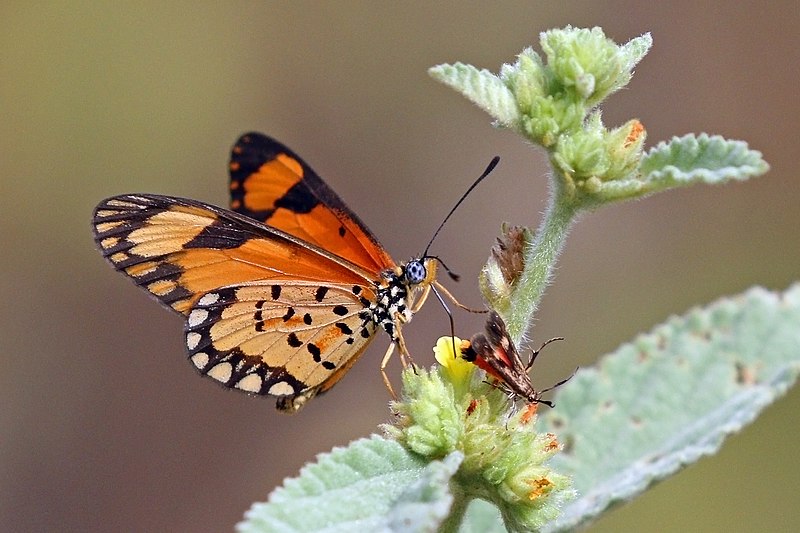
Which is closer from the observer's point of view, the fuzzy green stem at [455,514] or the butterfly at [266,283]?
the fuzzy green stem at [455,514]

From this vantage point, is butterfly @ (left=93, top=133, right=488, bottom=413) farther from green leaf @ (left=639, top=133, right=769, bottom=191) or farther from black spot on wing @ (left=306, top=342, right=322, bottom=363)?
green leaf @ (left=639, top=133, right=769, bottom=191)

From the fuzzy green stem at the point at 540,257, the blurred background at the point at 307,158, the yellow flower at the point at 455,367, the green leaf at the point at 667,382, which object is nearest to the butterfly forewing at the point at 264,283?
the yellow flower at the point at 455,367

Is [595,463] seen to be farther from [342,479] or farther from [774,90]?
[774,90]

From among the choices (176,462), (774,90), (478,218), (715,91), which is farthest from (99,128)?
(774,90)

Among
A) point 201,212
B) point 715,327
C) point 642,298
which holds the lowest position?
point 201,212

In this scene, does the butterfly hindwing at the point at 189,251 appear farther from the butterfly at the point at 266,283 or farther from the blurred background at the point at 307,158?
the blurred background at the point at 307,158

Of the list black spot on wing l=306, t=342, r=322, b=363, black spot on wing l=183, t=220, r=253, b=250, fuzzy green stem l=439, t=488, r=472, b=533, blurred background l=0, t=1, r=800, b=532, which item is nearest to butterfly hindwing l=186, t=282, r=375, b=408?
black spot on wing l=306, t=342, r=322, b=363
